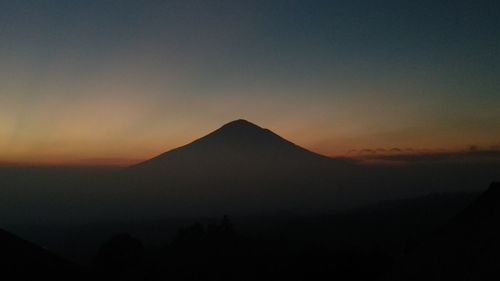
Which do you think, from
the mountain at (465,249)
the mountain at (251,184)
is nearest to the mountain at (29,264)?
the mountain at (465,249)

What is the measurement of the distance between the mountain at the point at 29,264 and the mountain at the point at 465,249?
15.9m

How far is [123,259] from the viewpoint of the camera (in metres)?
30.9

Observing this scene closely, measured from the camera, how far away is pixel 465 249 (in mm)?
13164

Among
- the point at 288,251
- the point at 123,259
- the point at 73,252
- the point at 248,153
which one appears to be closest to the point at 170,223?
the point at 73,252

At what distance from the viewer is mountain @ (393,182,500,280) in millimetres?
12008

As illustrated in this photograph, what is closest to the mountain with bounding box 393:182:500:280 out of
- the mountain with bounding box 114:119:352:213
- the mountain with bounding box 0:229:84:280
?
the mountain with bounding box 0:229:84:280

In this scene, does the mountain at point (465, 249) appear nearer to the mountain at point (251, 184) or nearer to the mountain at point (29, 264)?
the mountain at point (29, 264)

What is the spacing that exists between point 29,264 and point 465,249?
18612 millimetres

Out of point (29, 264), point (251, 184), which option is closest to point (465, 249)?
point (29, 264)

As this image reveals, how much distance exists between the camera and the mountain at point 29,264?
21062 millimetres

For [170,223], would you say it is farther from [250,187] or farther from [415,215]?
[250,187]

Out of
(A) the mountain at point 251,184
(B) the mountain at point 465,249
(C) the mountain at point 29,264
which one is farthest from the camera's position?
(A) the mountain at point 251,184

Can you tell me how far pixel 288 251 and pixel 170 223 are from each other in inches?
3066

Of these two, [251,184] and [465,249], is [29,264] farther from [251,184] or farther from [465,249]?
[251,184]
